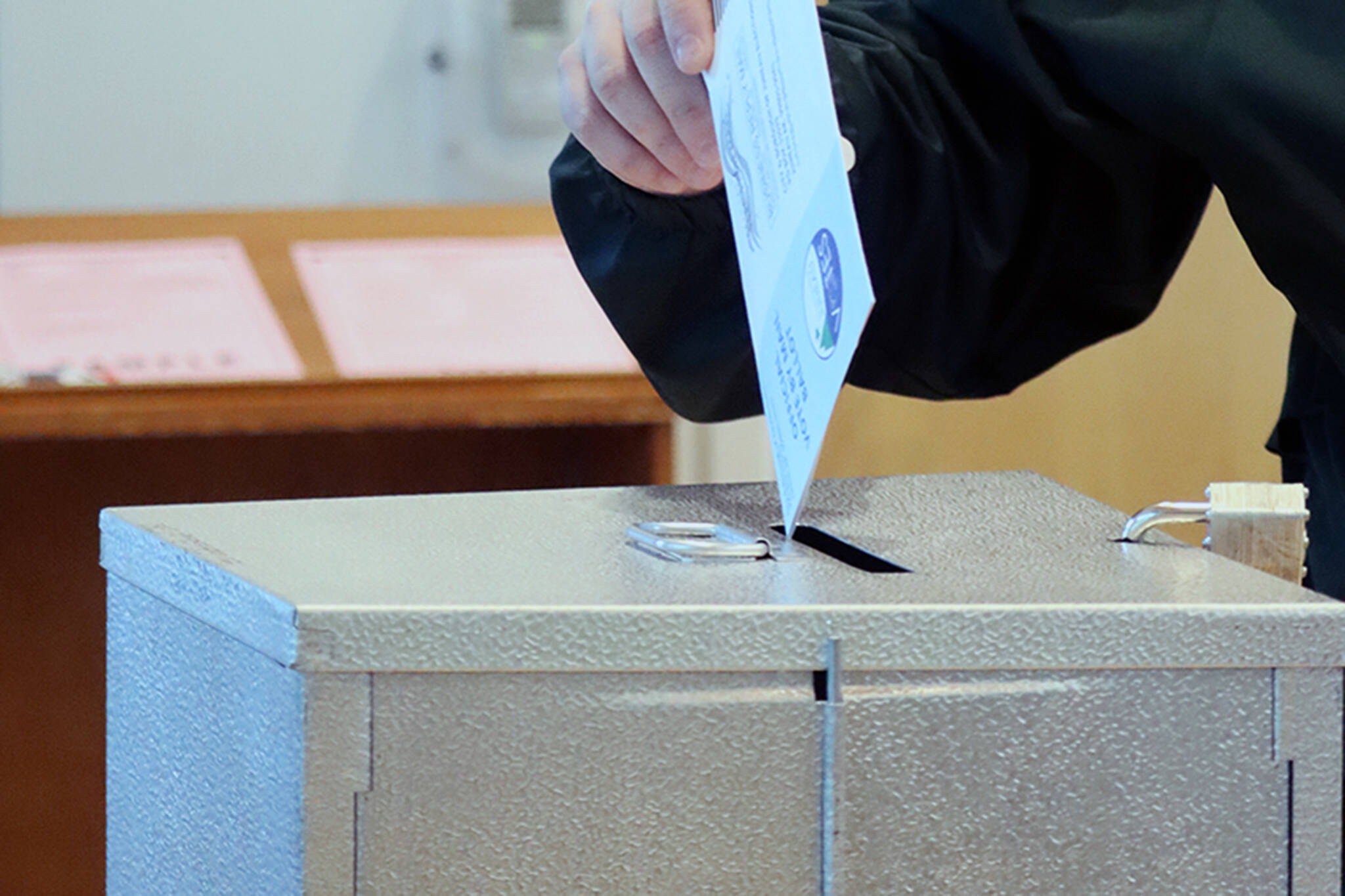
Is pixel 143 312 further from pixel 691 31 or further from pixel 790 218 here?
pixel 790 218

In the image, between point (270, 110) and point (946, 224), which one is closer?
point (946, 224)

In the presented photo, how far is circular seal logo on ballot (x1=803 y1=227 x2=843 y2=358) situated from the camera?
0.37 m

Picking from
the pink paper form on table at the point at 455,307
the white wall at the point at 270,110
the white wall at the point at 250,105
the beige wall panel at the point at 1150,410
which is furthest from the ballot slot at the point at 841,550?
the white wall at the point at 250,105

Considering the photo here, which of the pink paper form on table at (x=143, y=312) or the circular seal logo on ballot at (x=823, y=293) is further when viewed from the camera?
the pink paper form on table at (x=143, y=312)

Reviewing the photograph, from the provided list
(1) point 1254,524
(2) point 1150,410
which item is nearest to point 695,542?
(1) point 1254,524

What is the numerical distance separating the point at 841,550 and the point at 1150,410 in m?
1.61

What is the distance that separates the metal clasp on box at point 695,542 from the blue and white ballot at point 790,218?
0.05 feet

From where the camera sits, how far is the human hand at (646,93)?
1.73 ft

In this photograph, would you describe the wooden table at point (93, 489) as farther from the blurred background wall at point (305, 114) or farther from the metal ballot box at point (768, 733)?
the metal ballot box at point (768, 733)

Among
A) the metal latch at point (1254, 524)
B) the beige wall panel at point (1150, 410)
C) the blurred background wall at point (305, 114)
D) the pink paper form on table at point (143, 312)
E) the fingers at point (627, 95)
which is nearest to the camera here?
the metal latch at point (1254, 524)

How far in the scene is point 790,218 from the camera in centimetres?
42

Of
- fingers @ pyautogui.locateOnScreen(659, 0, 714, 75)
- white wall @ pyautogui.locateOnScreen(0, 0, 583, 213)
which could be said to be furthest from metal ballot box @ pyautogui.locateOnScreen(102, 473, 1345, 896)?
white wall @ pyautogui.locateOnScreen(0, 0, 583, 213)

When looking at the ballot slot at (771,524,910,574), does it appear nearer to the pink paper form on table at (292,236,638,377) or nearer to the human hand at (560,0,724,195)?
the human hand at (560,0,724,195)

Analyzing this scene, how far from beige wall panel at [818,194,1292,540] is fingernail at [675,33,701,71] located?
149 centimetres
